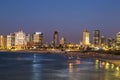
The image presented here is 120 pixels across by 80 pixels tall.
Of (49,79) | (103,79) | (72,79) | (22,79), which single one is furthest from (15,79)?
(103,79)

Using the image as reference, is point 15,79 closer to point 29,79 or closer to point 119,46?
Result: point 29,79

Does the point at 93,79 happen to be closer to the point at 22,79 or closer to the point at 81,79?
the point at 81,79

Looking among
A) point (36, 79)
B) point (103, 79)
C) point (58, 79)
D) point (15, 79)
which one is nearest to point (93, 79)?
point (103, 79)

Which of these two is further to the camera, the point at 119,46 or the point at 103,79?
the point at 119,46

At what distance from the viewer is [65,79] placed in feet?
126

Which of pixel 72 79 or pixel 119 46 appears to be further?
pixel 119 46

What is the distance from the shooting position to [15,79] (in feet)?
130

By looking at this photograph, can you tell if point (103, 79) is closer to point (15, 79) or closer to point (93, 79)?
point (93, 79)

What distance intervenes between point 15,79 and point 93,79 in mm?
9020

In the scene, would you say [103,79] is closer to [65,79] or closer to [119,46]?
[65,79]

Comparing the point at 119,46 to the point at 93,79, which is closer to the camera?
the point at 93,79

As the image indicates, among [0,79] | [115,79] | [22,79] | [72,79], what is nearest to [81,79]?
[72,79]

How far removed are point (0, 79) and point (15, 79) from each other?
5.72 ft

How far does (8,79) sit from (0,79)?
943mm
